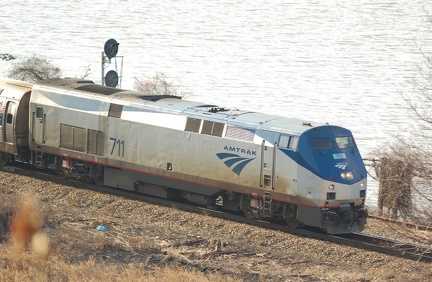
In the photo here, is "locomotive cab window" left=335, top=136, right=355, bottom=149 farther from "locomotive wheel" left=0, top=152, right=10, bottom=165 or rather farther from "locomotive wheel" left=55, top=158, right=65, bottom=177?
"locomotive wheel" left=0, top=152, right=10, bottom=165

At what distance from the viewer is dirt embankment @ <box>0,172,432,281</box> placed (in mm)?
18312

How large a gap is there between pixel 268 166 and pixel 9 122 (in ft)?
34.1

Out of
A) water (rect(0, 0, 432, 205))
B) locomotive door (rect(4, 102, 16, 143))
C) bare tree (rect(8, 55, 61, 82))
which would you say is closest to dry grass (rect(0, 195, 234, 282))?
locomotive door (rect(4, 102, 16, 143))

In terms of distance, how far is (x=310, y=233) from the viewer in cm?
2117

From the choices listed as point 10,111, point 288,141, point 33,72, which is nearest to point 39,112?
point 10,111

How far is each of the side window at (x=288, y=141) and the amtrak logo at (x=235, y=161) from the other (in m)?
1.08

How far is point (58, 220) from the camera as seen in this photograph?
22125 mm

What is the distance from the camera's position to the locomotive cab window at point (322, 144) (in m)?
21.2

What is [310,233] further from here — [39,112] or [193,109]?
[39,112]

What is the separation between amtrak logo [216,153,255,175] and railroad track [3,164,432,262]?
1.40m

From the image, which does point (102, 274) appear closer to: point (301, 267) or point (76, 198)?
point (301, 267)

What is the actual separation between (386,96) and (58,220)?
2967 cm

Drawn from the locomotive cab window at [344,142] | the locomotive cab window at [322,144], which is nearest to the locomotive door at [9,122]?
the locomotive cab window at [322,144]

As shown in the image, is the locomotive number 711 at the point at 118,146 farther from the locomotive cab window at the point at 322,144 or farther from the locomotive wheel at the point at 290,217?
the locomotive cab window at the point at 322,144
